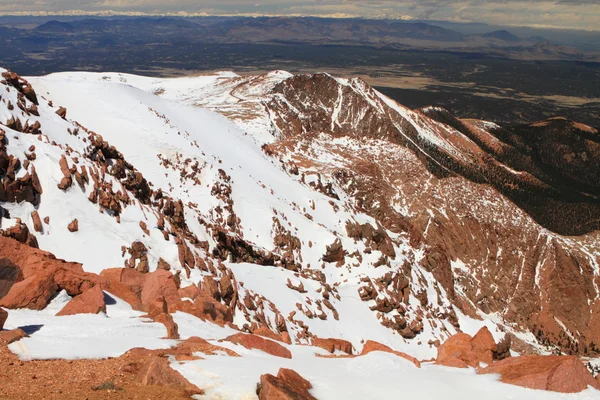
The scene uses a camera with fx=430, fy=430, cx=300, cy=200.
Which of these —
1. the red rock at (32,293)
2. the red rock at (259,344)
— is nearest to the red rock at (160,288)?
the red rock at (32,293)

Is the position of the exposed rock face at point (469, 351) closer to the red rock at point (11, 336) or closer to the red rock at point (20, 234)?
the red rock at point (11, 336)

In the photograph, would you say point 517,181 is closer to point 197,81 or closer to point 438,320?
point 438,320

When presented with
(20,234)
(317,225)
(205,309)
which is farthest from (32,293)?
(317,225)

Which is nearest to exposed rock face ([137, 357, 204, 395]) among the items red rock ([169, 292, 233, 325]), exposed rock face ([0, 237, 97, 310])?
exposed rock face ([0, 237, 97, 310])

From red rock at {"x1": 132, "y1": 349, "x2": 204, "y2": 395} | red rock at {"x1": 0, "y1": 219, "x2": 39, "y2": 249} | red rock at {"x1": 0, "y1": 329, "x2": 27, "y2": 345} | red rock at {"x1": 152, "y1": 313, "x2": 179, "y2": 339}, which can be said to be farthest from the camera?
red rock at {"x1": 0, "y1": 219, "x2": 39, "y2": 249}

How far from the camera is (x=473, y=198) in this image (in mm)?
88562

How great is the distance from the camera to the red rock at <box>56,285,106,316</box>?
15.4 m

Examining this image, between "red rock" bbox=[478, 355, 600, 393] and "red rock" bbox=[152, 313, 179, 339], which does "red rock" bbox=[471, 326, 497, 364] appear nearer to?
"red rock" bbox=[478, 355, 600, 393]

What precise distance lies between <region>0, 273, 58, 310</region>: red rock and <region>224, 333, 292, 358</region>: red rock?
6.86 metres

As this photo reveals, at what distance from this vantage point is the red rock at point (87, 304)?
50.7 feet

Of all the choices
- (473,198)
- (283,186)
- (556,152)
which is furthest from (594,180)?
(283,186)

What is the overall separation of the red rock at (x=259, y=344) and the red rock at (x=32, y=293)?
6.86 meters

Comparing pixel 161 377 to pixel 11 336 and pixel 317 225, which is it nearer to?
pixel 11 336

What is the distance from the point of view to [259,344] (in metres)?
15.7
